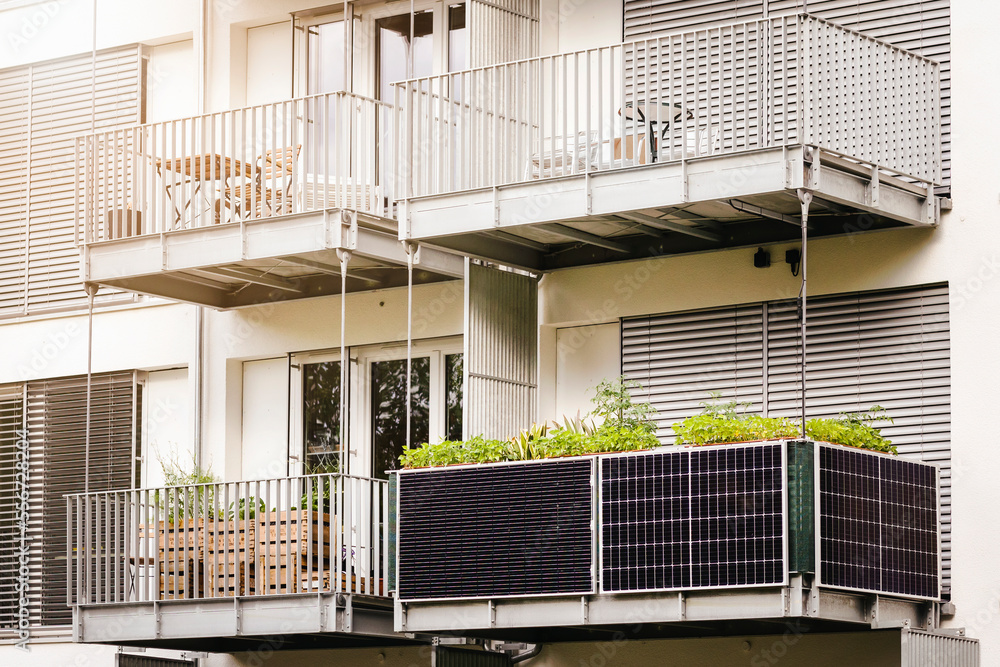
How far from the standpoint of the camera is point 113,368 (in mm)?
20969

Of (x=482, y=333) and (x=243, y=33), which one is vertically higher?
(x=243, y=33)

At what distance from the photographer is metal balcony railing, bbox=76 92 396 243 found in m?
17.9

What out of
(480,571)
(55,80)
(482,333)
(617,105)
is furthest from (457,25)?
(480,571)

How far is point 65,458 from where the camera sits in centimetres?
2100

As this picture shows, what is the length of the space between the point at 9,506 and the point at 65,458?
0.99m

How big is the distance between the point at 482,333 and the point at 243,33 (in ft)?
18.6

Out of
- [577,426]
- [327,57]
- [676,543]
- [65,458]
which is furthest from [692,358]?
[65,458]

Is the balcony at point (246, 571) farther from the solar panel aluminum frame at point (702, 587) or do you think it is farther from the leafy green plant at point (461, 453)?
the solar panel aluminum frame at point (702, 587)

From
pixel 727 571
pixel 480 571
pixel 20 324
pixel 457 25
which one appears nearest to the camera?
pixel 727 571

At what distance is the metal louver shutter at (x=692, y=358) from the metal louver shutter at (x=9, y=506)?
798cm

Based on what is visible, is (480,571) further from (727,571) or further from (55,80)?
(55,80)

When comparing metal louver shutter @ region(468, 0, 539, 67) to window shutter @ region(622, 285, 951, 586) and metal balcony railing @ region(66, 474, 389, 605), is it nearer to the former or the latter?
window shutter @ region(622, 285, 951, 586)

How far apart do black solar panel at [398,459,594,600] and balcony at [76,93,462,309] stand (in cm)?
272

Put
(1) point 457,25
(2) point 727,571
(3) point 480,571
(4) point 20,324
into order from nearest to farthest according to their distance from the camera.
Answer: (2) point 727,571 → (3) point 480,571 → (1) point 457,25 → (4) point 20,324
